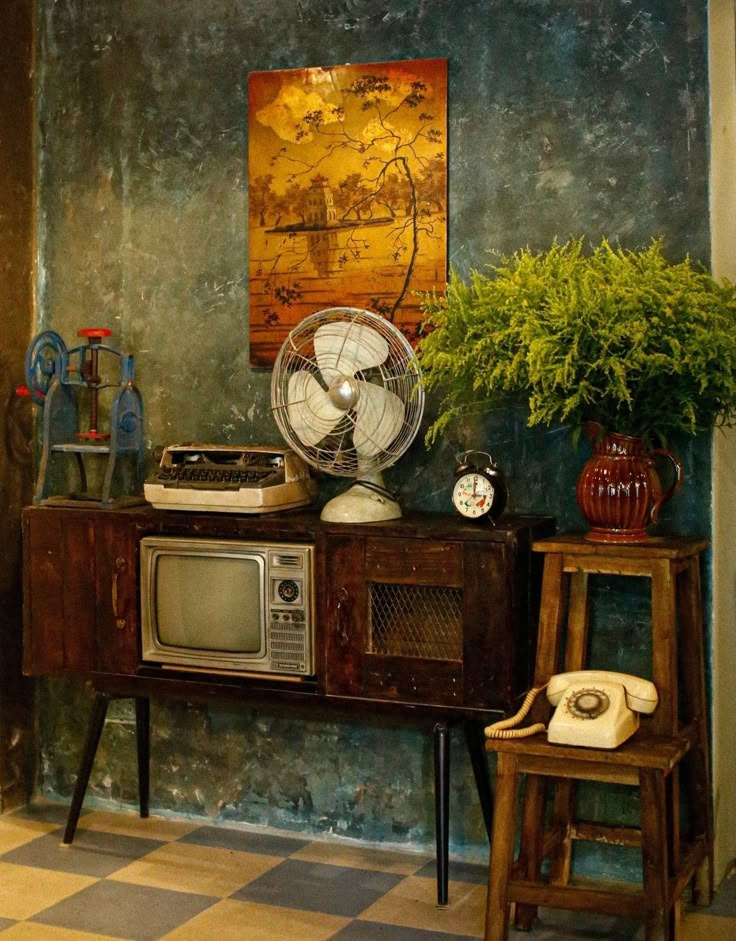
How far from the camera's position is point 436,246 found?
399 cm

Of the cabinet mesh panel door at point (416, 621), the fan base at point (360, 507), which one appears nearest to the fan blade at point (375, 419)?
the fan base at point (360, 507)

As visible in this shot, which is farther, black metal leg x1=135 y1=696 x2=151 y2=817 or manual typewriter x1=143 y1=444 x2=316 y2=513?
black metal leg x1=135 y1=696 x2=151 y2=817

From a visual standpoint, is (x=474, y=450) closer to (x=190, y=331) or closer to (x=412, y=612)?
(x=412, y=612)

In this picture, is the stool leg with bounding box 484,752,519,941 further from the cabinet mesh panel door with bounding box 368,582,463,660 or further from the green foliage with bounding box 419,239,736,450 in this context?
the green foliage with bounding box 419,239,736,450

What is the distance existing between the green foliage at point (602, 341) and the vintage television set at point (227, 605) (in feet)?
2.43

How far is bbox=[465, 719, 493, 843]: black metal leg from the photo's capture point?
3.83 meters

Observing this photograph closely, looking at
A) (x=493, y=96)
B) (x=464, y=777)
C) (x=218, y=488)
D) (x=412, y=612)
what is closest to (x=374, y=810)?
(x=464, y=777)

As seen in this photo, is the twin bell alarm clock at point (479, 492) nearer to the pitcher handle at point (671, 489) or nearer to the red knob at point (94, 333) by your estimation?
the pitcher handle at point (671, 489)

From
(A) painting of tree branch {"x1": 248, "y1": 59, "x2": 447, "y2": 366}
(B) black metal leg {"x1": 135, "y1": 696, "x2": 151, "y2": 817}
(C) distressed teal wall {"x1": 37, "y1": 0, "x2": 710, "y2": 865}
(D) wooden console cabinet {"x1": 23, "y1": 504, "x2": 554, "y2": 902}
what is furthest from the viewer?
(B) black metal leg {"x1": 135, "y1": 696, "x2": 151, "y2": 817}

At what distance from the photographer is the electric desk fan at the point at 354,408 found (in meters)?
3.77

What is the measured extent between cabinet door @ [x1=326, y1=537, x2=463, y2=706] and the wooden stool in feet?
0.91

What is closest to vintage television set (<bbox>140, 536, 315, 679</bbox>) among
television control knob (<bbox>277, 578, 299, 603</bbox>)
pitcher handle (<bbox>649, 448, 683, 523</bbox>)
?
television control knob (<bbox>277, 578, 299, 603</bbox>)

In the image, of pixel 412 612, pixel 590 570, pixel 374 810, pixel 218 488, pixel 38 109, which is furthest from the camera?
pixel 38 109

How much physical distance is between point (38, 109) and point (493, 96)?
5.82 ft
